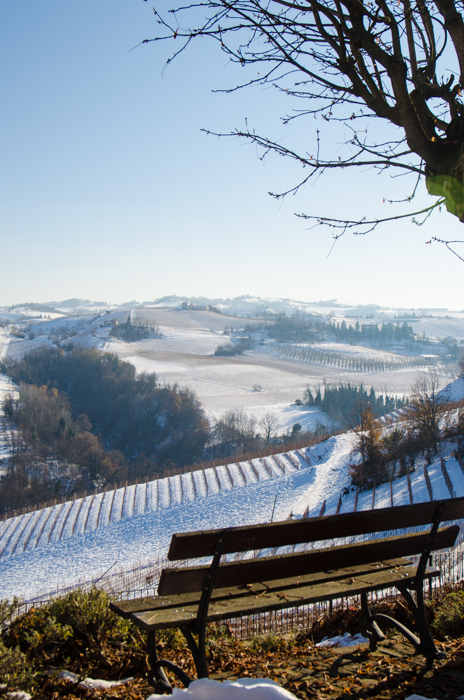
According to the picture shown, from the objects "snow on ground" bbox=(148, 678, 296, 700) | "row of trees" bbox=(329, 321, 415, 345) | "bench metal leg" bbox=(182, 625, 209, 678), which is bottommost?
"bench metal leg" bbox=(182, 625, 209, 678)

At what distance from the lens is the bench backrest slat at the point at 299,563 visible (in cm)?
258

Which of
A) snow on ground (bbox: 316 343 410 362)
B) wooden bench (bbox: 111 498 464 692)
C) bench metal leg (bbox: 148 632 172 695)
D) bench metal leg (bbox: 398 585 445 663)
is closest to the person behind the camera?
wooden bench (bbox: 111 498 464 692)

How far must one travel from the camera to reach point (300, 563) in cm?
286

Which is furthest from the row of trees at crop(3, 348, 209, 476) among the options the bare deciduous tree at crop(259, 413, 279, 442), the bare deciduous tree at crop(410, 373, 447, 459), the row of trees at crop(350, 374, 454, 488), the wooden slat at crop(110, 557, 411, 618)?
the wooden slat at crop(110, 557, 411, 618)

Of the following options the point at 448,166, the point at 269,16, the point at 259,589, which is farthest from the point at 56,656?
the point at 269,16

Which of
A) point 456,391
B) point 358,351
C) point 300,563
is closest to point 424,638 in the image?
point 300,563

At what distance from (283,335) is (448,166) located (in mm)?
175935

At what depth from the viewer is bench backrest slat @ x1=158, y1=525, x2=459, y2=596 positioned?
2.58 metres

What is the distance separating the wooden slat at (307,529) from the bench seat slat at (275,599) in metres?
0.40

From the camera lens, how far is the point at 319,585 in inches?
122

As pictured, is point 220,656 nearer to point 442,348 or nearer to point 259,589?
point 259,589

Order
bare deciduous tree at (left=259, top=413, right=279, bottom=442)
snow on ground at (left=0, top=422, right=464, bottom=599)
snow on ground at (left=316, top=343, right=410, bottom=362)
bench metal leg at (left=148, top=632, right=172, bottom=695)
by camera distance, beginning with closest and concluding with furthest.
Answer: bench metal leg at (left=148, top=632, right=172, bottom=695) < snow on ground at (left=0, top=422, right=464, bottom=599) < bare deciduous tree at (left=259, top=413, right=279, bottom=442) < snow on ground at (left=316, top=343, right=410, bottom=362)

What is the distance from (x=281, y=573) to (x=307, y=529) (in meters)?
0.38

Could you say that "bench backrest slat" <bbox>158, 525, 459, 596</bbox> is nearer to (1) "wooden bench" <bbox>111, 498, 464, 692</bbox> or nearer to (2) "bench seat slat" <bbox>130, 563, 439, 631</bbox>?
(1) "wooden bench" <bbox>111, 498, 464, 692</bbox>
